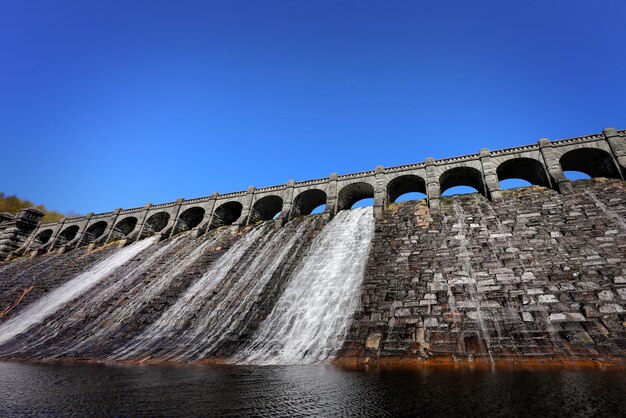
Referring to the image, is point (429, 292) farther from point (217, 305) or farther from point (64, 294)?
point (64, 294)

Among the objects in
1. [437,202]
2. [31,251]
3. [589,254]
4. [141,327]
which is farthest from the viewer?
[31,251]

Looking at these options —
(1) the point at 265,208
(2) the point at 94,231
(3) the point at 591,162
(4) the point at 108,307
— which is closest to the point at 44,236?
(2) the point at 94,231

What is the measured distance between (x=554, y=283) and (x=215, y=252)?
56.3 ft

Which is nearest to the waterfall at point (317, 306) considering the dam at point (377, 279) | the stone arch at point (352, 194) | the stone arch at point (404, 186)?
the dam at point (377, 279)

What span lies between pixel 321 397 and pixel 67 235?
1469 inches

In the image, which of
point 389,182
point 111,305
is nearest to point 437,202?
point 389,182

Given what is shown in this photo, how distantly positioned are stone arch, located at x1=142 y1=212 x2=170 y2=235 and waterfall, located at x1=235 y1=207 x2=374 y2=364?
58.4 ft

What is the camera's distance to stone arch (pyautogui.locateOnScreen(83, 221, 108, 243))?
96.4 feet

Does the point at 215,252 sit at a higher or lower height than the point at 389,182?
lower

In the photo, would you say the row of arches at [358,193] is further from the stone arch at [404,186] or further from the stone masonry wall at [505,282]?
the stone masonry wall at [505,282]

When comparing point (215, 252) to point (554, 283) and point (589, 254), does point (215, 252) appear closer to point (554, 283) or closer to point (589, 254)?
point (554, 283)

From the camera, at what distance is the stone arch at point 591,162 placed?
696 inches

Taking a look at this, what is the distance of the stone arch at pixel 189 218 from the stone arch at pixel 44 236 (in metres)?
15.9

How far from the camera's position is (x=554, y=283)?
10.7m
